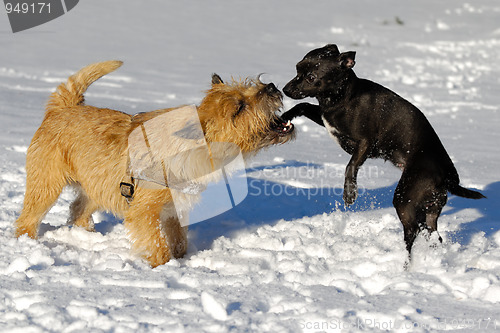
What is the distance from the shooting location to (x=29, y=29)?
18.2m

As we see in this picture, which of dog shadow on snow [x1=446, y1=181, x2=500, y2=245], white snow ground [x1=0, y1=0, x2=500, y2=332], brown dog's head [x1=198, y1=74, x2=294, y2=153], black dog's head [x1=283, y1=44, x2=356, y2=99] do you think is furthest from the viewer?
dog shadow on snow [x1=446, y1=181, x2=500, y2=245]

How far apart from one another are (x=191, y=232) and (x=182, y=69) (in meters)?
9.88

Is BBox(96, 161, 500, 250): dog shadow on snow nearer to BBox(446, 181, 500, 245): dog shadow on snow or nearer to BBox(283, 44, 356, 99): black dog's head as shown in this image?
BBox(446, 181, 500, 245): dog shadow on snow

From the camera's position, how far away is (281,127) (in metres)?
4.41

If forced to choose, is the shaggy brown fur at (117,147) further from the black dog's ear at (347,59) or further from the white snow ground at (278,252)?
the black dog's ear at (347,59)

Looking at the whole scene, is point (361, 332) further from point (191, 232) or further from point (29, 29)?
point (29, 29)

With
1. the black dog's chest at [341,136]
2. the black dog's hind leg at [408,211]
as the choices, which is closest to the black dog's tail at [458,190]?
the black dog's hind leg at [408,211]

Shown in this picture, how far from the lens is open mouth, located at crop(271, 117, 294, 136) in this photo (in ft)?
14.3

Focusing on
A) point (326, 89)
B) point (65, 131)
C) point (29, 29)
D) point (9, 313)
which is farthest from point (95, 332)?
point (29, 29)

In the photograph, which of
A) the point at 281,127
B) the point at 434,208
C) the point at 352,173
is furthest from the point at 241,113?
the point at 434,208

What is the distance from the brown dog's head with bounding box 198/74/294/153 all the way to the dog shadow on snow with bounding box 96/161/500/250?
1101 millimetres

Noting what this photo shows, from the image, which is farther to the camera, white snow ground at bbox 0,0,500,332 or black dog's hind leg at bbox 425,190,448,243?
black dog's hind leg at bbox 425,190,448,243

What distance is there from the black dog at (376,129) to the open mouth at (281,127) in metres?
0.28

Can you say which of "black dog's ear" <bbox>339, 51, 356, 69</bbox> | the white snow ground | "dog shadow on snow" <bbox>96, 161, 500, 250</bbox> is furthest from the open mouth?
"dog shadow on snow" <bbox>96, 161, 500, 250</bbox>
